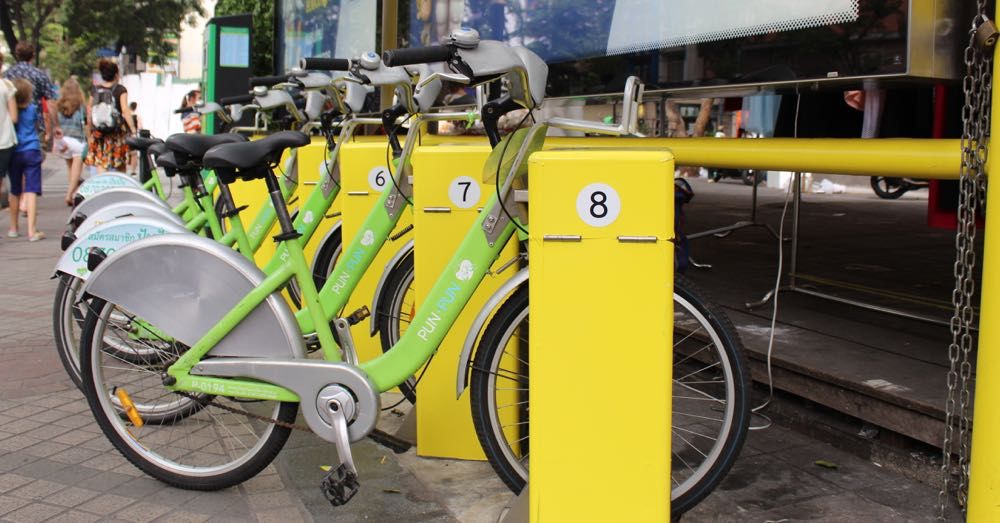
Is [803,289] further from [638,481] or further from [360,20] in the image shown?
[360,20]

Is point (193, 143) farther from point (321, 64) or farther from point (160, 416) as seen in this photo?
point (160, 416)

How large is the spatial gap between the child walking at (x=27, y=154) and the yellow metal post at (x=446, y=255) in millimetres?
7950

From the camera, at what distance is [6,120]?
9945mm

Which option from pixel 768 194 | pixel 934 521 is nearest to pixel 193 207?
pixel 934 521

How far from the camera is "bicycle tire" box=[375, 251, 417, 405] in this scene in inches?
166

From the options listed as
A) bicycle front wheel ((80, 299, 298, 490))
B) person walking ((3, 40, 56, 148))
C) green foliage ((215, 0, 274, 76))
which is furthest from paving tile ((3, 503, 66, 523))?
green foliage ((215, 0, 274, 76))

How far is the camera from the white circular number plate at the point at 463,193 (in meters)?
3.86

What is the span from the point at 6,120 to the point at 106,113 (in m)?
1.22

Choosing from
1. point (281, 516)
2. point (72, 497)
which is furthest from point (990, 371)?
point (72, 497)

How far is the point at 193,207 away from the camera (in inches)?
228

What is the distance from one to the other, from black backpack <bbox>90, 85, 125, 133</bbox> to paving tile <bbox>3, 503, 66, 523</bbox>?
8183 millimetres

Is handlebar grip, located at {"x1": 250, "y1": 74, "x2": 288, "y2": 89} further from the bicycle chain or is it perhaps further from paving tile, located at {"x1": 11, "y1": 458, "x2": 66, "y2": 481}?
paving tile, located at {"x1": 11, "y1": 458, "x2": 66, "y2": 481}

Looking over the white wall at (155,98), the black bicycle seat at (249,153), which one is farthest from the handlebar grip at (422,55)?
the white wall at (155,98)

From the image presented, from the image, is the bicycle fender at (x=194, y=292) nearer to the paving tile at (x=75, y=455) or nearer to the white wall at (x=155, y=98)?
the paving tile at (x=75, y=455)
